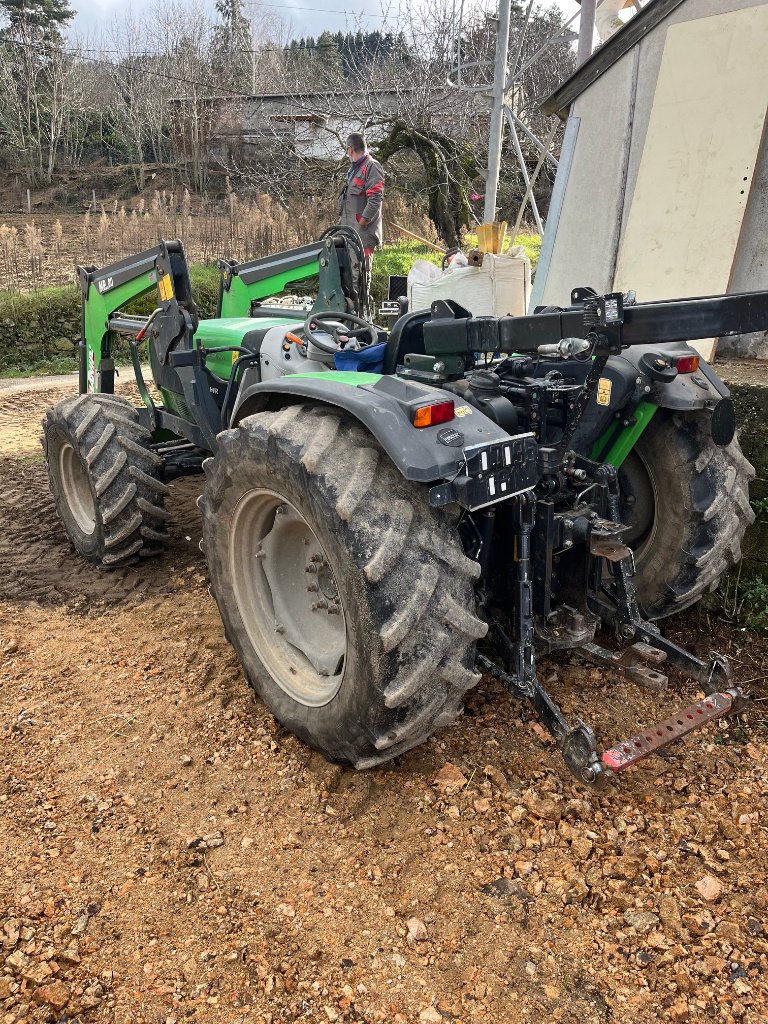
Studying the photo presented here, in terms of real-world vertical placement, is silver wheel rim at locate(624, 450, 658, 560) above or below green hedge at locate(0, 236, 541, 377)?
above

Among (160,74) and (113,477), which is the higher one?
(160,74)

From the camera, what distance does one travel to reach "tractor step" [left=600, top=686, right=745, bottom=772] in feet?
7.55

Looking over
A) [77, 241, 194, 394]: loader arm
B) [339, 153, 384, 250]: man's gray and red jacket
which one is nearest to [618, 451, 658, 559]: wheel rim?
[77, 241, 194, 394]: loader arm

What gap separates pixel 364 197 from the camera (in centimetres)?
927

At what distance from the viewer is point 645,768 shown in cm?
272

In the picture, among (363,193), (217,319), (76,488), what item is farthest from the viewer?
(363,193)

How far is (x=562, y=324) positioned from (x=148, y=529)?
2770 millimetres

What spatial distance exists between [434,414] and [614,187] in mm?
5288

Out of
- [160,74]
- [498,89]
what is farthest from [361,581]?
[160,74]

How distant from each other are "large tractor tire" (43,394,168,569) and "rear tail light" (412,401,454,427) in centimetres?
245

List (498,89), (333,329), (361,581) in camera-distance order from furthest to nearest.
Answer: (498,89), (333,329), (361,581)

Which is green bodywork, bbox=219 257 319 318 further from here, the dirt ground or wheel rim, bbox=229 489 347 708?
the dirt ground

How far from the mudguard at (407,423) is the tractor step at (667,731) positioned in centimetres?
100

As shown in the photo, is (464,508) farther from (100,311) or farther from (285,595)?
(100,311)
